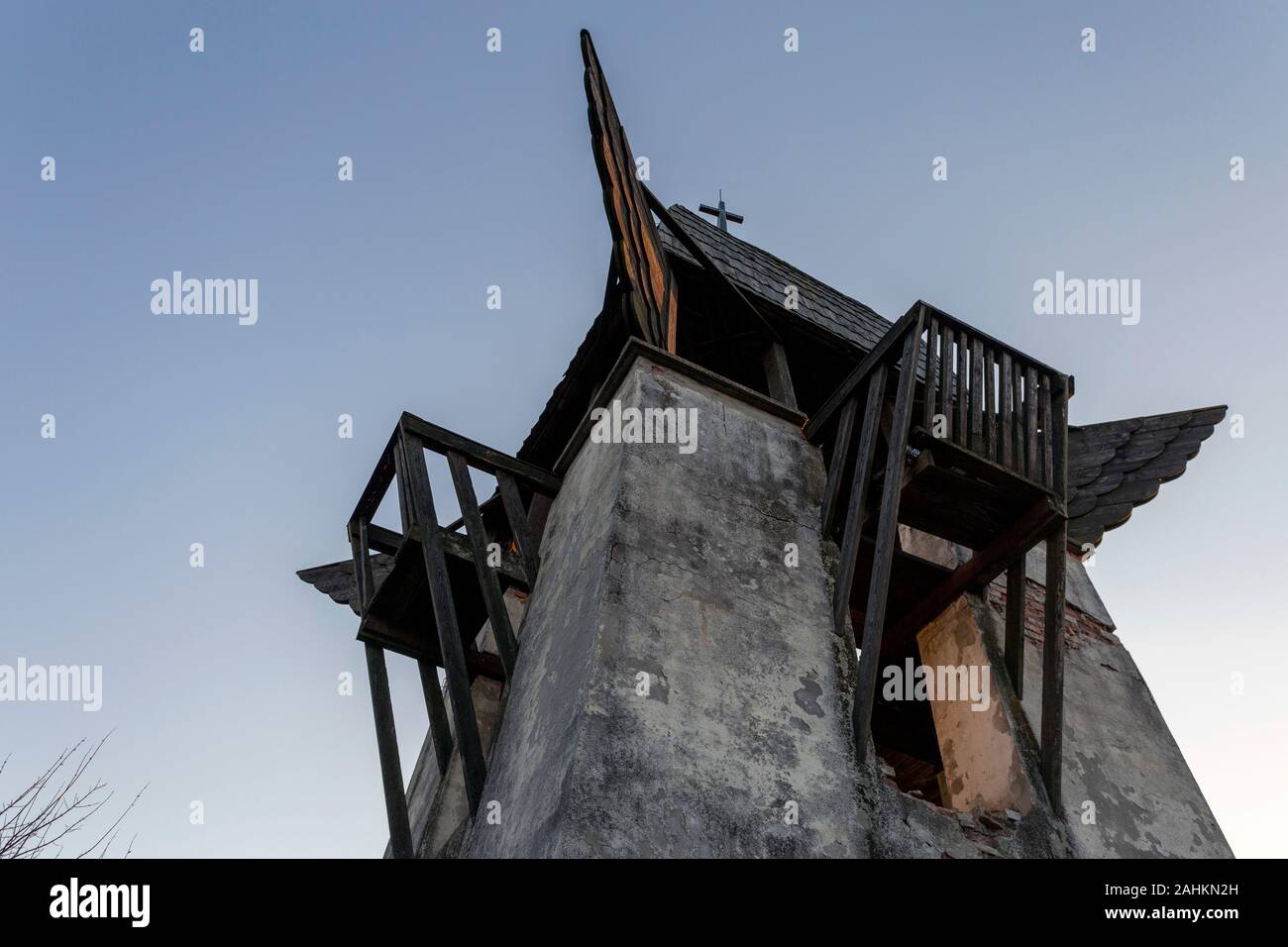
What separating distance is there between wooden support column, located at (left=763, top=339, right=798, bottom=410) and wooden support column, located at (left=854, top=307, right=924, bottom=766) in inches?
50.4

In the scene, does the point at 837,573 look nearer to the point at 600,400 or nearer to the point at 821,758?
A: the point at 821,758

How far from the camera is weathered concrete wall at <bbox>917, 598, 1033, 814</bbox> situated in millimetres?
6949

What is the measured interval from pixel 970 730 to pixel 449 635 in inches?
133

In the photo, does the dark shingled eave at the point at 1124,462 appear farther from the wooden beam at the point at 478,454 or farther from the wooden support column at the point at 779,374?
the wooden beam at the point at 478,454

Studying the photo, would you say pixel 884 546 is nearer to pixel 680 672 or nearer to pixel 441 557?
pixel 680 672

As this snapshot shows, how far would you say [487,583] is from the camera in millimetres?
6879

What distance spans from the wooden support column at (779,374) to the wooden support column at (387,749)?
10.8 ft

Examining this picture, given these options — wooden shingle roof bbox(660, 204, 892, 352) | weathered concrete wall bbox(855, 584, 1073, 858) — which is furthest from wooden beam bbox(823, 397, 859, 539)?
wooden shingle roof bbox(660, 204, 892, 352)

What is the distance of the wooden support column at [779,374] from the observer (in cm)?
864

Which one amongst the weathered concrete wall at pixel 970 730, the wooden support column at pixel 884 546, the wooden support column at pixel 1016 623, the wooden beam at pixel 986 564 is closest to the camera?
the wooden support column at pixel 884 546

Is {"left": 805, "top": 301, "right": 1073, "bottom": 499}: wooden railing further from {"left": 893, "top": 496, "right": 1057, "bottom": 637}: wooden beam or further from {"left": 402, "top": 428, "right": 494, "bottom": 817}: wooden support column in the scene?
{"left": 402, "top": 428, "right": 494, "bottom": 817}: wooden support column

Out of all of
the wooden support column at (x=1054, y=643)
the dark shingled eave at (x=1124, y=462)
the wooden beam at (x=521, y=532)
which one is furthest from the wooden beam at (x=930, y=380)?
the dark shingled eave at (x=1124, y=462)

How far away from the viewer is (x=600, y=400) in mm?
8016
